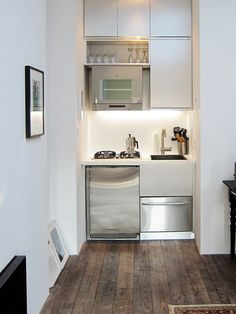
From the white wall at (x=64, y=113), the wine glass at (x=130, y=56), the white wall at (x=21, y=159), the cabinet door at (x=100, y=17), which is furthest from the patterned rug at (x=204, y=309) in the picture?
the cabinet door at (x=100, y=17)

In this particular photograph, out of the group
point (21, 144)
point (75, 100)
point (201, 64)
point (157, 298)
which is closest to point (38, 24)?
point (21, 144)

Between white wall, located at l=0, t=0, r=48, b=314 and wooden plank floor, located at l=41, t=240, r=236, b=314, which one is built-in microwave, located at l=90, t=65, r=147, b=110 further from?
white wall, located at l=0, t=0, r=48, b=314

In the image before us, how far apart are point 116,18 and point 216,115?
1784 millimetres

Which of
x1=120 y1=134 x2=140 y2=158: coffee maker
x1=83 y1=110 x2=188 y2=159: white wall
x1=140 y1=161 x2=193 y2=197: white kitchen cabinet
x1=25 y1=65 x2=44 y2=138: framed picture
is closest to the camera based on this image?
x1=25 y1=65 x2=44 y2=138: framed picture

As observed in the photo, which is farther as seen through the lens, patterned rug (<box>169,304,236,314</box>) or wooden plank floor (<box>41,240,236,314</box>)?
wooden plank floor (<box>41,240,236,314</box>)

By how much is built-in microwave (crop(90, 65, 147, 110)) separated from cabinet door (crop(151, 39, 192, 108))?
7.9 inches

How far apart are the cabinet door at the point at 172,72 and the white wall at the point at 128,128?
0.46m

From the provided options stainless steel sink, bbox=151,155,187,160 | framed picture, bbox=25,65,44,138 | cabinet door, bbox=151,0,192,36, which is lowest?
stainless steel sink, bbox=151,155,187,160

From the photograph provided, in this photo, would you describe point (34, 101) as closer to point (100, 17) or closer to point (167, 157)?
point (100, 17)

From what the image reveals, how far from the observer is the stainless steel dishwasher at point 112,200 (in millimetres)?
5109

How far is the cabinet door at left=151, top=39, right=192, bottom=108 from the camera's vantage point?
5211 mm

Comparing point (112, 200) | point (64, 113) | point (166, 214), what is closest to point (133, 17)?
point (64, 113)

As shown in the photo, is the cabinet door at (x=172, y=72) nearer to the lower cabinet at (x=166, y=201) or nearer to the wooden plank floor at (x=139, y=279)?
the lower cabinet at (x=166, y=201)

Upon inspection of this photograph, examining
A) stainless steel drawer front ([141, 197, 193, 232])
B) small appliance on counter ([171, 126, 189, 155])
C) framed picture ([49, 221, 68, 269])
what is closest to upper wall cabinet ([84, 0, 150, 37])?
small appliance on counter ([171, 126, 189, 155])
